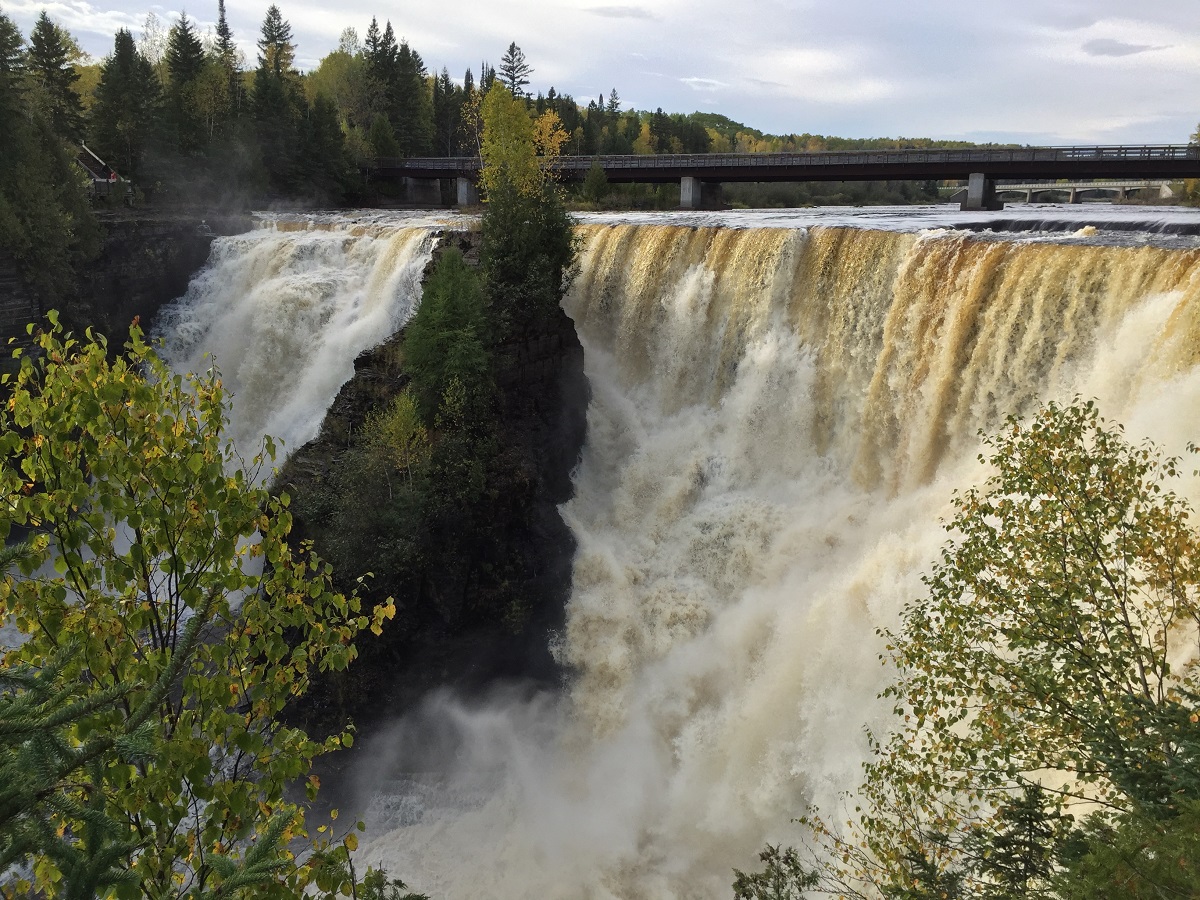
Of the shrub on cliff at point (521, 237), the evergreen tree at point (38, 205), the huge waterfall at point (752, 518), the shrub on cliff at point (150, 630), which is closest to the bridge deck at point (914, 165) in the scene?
the shrub on cliff at point (521, 237)

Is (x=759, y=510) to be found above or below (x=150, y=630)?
below

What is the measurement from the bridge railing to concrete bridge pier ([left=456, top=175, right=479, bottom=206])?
4.61 ft

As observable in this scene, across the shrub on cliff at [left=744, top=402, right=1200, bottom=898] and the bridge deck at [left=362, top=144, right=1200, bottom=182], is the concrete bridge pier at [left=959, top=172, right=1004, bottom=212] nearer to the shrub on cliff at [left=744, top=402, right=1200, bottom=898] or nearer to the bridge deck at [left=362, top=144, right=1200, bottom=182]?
the bridge deck at [left=362, top=144, right=1200, bottom=182]

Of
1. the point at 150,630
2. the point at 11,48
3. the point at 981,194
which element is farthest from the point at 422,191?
the point at 150,630

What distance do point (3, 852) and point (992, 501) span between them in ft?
55.5

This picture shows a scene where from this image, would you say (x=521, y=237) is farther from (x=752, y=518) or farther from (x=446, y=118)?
(x=446, y=118)

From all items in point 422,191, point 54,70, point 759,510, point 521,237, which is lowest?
point 759,510

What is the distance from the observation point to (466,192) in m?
58.2

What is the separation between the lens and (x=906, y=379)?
810 inches

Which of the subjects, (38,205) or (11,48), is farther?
(11,48)

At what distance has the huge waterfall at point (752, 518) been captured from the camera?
1573 cm


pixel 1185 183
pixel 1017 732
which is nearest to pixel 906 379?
pixel 1017 732

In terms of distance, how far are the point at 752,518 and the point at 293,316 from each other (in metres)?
18.1

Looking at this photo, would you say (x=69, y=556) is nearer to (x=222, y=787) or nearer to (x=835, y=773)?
(x=222, y=787)
